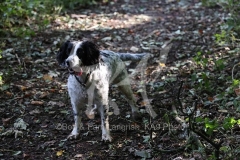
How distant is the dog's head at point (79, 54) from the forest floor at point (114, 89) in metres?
0.95

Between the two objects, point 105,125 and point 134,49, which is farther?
point 134,49

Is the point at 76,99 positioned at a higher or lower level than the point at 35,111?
higher

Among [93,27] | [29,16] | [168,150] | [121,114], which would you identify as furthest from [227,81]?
[29,16]

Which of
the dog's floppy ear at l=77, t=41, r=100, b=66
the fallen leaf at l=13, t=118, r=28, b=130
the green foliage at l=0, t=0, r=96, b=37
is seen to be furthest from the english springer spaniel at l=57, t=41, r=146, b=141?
the green foliage at l=0, t=0, r=96, b=37

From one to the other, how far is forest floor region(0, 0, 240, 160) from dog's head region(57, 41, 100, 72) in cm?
95

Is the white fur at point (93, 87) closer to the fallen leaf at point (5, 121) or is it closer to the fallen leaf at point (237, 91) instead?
the fallen leaf at point (5, 121)

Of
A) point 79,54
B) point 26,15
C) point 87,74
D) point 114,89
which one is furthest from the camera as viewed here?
point 26,15

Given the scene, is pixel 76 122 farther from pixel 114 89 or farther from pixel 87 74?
pixel 114 89

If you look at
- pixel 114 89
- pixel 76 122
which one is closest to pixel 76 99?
pixel 76 122

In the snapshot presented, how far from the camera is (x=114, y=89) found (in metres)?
6.18

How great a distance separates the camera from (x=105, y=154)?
13.7ft

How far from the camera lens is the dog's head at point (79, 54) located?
4.14m

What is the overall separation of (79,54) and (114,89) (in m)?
2.06

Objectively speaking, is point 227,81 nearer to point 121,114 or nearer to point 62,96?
point 121,114
